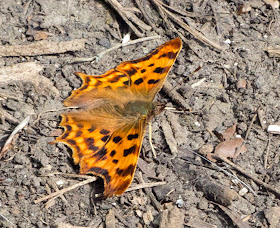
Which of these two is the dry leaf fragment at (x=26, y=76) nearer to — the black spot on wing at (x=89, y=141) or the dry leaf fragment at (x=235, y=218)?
the black spot on wing at (x=89, y=141)

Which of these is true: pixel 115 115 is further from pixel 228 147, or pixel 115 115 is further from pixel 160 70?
pixel 228 147

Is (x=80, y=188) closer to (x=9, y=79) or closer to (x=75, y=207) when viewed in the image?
(x=75, y=207)

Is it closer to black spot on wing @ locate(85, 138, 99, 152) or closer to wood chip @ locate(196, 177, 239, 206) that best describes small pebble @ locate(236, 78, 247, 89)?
wood chip @ locate(196, 177, 239, 206)

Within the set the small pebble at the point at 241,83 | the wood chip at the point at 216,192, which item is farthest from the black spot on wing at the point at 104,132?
the small pebble at the point at 241,83

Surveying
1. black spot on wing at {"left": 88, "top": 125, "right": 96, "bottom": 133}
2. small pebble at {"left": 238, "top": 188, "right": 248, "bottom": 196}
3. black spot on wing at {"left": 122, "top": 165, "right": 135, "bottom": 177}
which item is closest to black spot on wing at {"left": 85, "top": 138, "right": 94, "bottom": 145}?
black spot on wing at {"left": 88, "top": 125, "right": 96, "bottom": 133}

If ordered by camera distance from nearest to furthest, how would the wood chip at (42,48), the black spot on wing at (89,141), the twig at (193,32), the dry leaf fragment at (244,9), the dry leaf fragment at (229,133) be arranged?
the black spot on wing at (89,141)
the dry leaf fragment at (229,133)
the wood chip at (42,48)
the twig at (193,32)
the dry leaf fragment at (244,9)

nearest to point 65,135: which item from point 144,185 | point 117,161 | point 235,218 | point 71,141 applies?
point 71,141

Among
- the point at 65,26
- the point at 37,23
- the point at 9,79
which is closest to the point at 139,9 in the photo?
the point at 65,26
